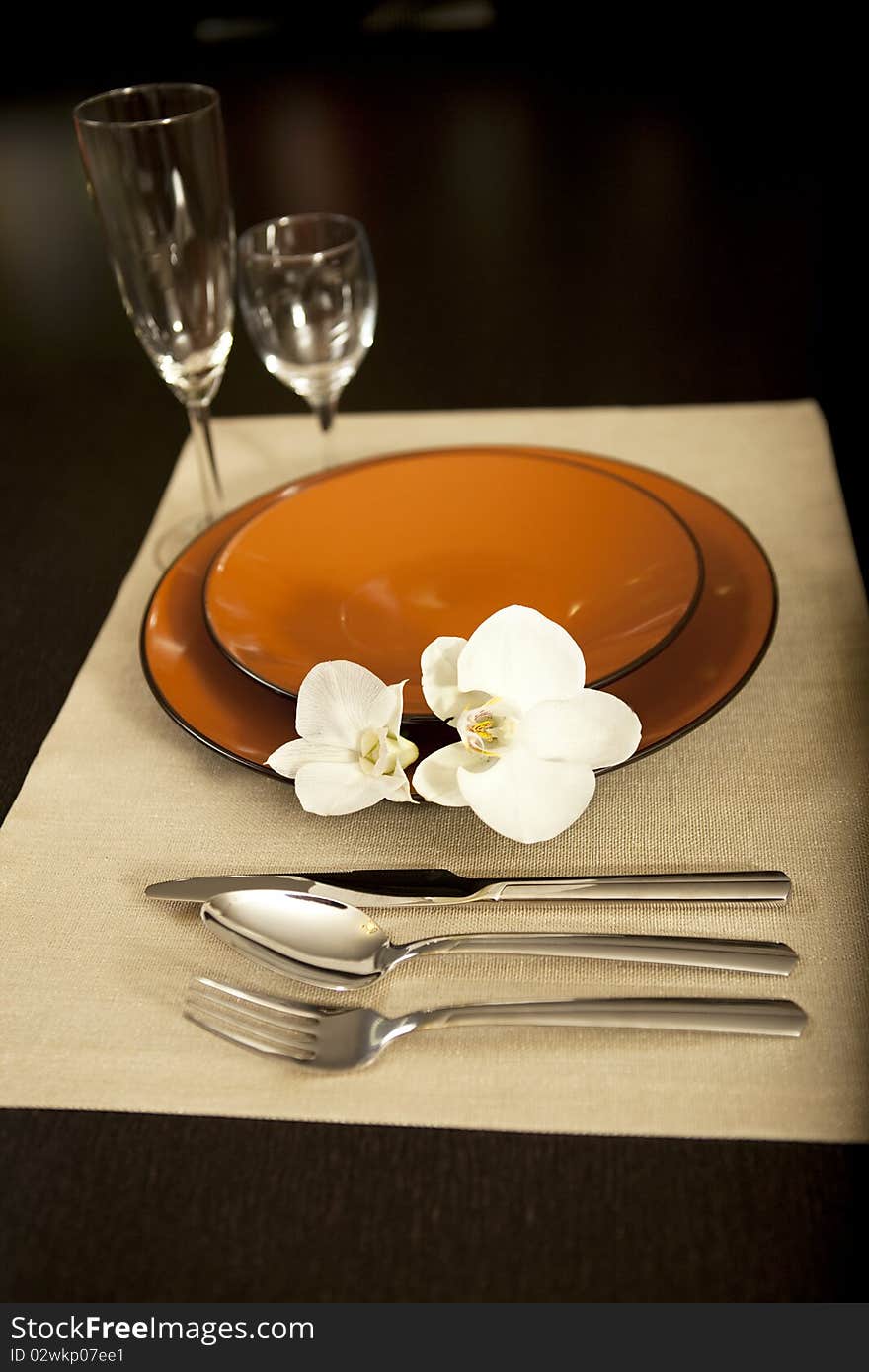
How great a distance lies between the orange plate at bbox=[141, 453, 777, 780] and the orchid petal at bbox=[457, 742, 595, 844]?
0.06m

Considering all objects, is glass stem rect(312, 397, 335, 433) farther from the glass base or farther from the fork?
the fork

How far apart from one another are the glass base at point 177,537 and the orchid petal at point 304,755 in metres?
0.35

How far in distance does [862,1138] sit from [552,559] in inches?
15.0

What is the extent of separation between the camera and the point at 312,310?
2.88ft

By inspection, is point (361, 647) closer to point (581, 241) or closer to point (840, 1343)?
point (840, 1343)

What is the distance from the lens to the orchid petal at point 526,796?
0.51 metres

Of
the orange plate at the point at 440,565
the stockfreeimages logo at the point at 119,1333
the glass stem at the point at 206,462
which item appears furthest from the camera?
the glass stem at the point at 206,462

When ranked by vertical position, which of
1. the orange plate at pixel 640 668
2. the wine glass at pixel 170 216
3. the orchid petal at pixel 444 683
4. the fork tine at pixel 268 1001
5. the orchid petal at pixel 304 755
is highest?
the wine glass at pixel 170 216

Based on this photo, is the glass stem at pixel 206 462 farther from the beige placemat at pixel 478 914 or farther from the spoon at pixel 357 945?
the spoon at pixel 357 945

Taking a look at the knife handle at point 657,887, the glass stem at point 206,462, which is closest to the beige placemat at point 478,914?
the knife handle at point 657,887

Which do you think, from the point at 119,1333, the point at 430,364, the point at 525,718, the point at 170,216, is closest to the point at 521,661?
the point at 525,718

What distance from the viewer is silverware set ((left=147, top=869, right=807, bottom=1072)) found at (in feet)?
1.58

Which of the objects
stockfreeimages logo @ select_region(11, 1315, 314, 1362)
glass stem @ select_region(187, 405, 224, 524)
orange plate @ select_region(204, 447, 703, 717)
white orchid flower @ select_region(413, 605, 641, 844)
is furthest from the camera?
glass stem @ select_region(187, 405, 224, 524)

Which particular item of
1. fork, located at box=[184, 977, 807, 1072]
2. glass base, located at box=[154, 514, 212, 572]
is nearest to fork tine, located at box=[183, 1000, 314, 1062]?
fork, located at box=[184, 977, 807, 1072]
